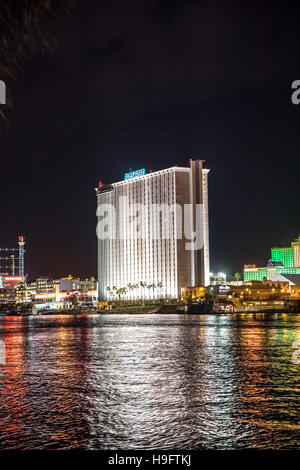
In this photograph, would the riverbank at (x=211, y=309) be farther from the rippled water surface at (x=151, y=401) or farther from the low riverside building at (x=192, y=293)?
the rippled water surface at (x=151, y=401)

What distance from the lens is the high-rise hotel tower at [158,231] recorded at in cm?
15338

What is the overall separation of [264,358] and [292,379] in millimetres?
7814

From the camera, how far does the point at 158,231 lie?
6255 inches

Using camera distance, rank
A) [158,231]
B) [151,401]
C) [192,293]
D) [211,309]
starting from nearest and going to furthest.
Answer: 1. [151,401]
2. [211,309]
3. [192,293]
4. [158,231]

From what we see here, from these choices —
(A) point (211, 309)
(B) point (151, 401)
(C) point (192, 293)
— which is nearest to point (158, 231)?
(C) point (192, 293)

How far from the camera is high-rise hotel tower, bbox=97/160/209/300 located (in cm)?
15338

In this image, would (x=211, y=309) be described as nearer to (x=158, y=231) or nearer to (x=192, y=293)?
(x=192, y=293)

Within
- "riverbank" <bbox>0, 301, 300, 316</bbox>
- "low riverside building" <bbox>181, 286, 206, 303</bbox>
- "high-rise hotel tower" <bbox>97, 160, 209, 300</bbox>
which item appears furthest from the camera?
"high-rise hotel tower" <bbox>97, 160, 209, 300</bbox>

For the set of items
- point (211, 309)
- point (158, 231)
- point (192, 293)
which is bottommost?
point (211, 309)

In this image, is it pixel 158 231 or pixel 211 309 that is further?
pixel 158 231

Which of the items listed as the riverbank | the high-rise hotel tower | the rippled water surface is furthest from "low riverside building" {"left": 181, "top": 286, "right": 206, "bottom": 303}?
the rippled water surface

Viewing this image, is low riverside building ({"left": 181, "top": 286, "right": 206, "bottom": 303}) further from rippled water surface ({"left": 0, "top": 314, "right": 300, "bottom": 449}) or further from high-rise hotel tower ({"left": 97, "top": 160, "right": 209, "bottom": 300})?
rippled water surface ({"left": 0, "top": 314, "right": 300, "bottom": 449})

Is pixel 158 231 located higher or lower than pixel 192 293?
higher

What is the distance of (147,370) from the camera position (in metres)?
25.3
